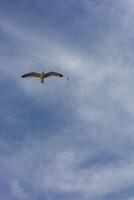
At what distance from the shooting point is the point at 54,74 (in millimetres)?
150750

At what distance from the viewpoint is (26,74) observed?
501ft

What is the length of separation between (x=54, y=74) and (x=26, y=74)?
12582 mm

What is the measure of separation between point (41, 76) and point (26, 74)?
6668 mm

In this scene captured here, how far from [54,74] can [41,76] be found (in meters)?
6.47

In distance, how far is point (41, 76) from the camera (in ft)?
503
